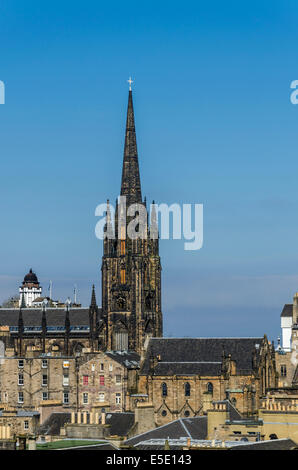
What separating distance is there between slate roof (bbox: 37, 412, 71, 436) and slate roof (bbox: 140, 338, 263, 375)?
2545 cm

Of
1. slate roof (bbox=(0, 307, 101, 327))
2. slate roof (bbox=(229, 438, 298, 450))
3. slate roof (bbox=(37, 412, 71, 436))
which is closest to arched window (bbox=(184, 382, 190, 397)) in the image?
slate roof (bbox=(37, 412, 71, 436))

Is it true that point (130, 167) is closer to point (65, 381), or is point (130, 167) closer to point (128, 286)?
point (128, 286)

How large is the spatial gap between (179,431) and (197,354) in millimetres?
45873

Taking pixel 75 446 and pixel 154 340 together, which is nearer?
pixel 75 446

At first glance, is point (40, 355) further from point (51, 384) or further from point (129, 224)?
point (129, 224)

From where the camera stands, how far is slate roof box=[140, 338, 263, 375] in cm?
12288

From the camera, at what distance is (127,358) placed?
13062 cm

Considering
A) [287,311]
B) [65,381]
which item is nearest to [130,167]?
[287,311]

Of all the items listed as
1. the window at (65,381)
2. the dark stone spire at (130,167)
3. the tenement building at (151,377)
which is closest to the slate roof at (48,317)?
the tenement building at (151,377)

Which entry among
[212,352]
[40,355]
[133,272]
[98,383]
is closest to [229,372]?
[212,352]

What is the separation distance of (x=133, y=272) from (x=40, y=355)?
31898mm

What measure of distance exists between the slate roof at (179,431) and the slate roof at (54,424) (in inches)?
543

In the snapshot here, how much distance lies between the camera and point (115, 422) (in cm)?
9162

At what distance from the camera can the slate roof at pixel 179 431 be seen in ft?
256
